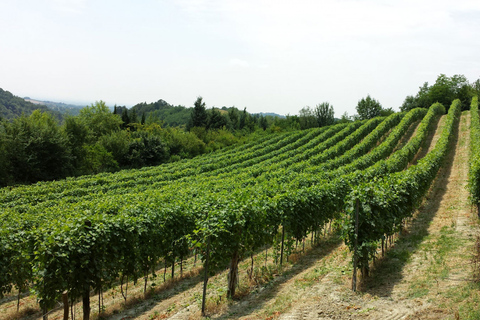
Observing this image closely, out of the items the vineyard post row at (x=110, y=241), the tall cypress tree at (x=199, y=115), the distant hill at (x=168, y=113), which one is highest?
the distant hill at (x=168, y=113)

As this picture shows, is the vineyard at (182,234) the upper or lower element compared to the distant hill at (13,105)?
lower

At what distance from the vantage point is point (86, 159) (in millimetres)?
43312

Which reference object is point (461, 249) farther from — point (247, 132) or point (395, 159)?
point (247, 132)

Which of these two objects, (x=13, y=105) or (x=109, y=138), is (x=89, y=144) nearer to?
(x=109, y=138)

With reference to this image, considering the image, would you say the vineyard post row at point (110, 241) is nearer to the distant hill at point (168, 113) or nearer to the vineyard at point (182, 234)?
the vineyard at point (182, 234)

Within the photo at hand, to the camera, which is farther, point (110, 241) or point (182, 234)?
point (182, 234)

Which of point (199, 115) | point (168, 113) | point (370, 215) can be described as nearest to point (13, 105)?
point (168, 113)

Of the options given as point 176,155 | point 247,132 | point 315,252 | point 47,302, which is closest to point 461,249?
point 315,252

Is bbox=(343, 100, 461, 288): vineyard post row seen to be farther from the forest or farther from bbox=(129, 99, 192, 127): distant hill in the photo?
bbox=(129, 99, 192, 127): distant hill

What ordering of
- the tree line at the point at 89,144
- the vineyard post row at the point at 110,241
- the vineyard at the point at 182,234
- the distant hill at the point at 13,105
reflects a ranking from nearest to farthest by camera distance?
the vineyard post row at the point at 110,241
the vineyard at the point at 182,234
the tree line at the point at 89,144
the distant hill at the point at 13,105

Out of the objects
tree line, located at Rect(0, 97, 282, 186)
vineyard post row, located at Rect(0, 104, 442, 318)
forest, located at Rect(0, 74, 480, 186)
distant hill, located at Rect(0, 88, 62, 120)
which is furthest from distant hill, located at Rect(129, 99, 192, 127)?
vineyard post row, located at Rect(0, 104, 442, 318)

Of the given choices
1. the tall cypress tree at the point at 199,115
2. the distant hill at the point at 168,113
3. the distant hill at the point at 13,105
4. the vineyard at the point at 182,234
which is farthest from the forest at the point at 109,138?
the distant hill at the point at 13,105

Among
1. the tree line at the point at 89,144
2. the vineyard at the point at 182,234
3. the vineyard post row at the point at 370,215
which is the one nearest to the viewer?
the vineyard at the point at 182,234

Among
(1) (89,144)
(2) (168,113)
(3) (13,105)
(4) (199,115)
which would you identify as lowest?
(1) (89,144)
